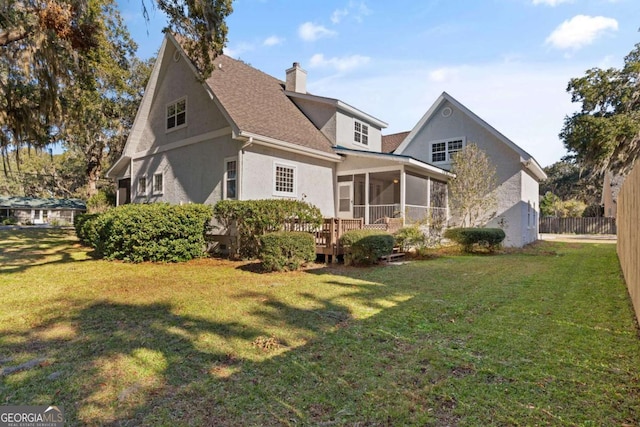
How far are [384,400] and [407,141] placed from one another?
1829 cm

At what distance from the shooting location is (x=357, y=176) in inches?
634

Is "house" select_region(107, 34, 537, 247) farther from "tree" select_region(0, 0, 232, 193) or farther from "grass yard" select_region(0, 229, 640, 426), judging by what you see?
"grass yard" select_region(0, 229, 640, 426)

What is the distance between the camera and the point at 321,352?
3.85 meters

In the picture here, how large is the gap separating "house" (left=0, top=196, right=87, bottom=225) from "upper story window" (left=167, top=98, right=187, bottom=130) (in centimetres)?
3317

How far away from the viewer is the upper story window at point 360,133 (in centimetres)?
1761

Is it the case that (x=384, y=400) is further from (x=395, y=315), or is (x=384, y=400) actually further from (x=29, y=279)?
(x=29, y=279)

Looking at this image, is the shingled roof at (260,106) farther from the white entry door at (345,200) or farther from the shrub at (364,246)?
the shrub at (364,246)

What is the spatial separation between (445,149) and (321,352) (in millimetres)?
16893

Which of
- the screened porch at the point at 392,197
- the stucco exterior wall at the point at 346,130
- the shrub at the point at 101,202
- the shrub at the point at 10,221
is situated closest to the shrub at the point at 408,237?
the screened porch at the point at 392,197

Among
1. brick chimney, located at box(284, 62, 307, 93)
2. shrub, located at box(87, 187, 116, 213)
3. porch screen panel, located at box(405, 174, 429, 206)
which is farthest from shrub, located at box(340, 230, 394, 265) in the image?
shrub, located at box(87, 187, 116, 213)

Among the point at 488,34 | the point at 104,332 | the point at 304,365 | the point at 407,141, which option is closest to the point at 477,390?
the point at 304,365

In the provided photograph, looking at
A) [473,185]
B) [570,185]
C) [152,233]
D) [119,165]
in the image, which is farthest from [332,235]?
[570,185]

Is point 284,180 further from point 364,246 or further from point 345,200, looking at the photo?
point 364,246

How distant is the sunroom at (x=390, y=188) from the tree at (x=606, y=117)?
271 inches
